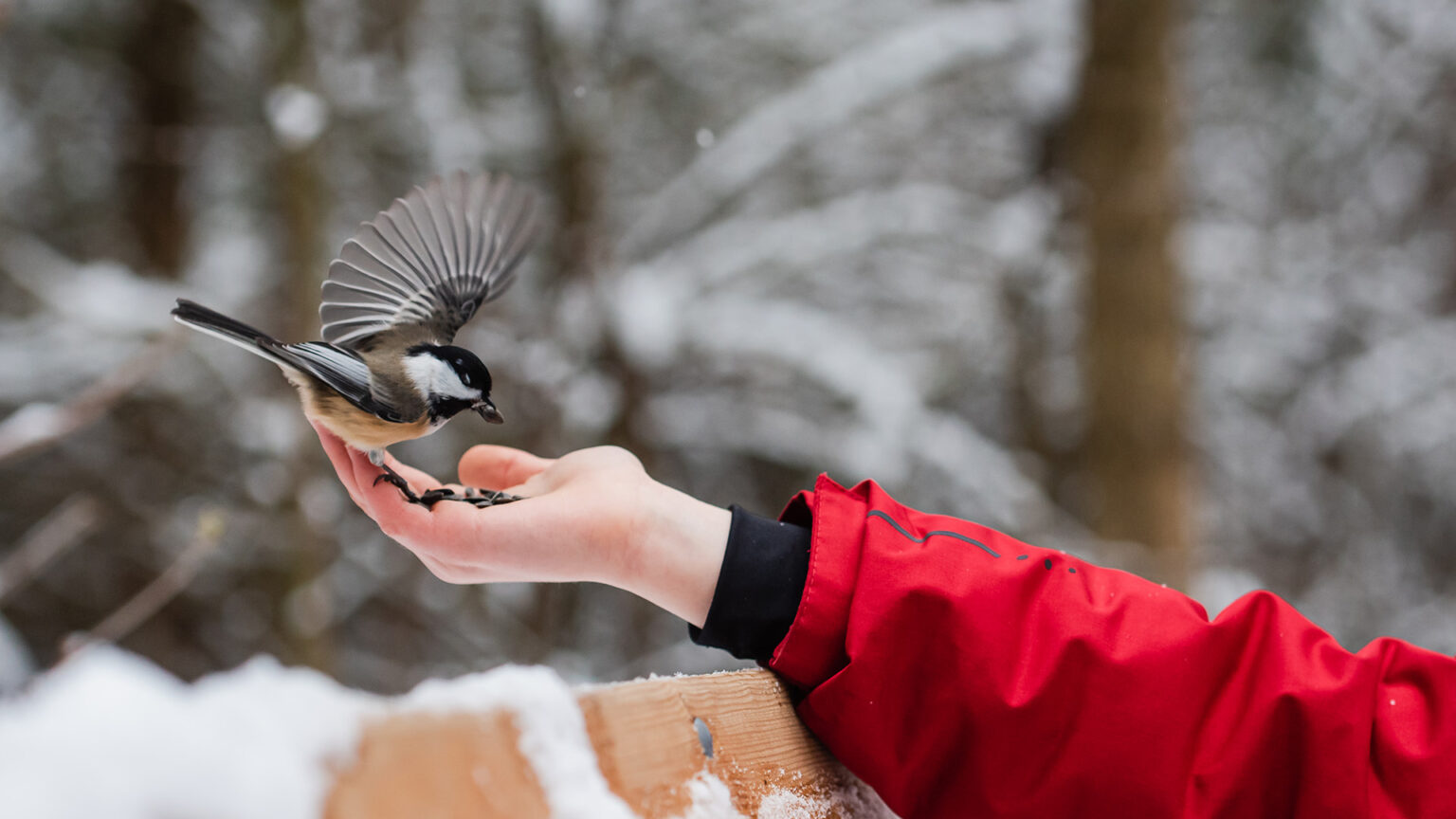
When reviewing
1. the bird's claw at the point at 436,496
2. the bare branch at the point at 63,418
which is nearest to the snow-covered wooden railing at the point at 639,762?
the bird's claw at the point at 436,496

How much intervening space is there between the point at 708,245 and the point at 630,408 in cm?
89

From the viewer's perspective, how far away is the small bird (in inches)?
47.1

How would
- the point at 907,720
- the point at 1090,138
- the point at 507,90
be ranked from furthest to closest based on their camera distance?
1. the point at 507,90
2. the point at 1090,138
3. the point at 907,720

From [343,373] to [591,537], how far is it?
35 cm

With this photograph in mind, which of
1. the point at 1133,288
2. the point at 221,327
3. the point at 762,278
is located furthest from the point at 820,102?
the point at 221,327

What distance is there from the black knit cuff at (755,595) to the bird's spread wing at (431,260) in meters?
0.51

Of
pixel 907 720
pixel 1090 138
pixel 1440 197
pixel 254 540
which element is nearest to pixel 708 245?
pixel 1090 138

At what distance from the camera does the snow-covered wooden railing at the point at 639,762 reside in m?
0.57

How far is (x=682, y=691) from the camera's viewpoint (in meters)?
0.84

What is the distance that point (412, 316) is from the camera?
1.33m

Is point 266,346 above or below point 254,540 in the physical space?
above

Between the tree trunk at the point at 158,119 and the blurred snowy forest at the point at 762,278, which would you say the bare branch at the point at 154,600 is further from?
the tree trunk at the point at 158,119

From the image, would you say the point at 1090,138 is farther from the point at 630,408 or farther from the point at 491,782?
the point at 491,782

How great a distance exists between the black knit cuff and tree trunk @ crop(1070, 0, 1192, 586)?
289 cm
